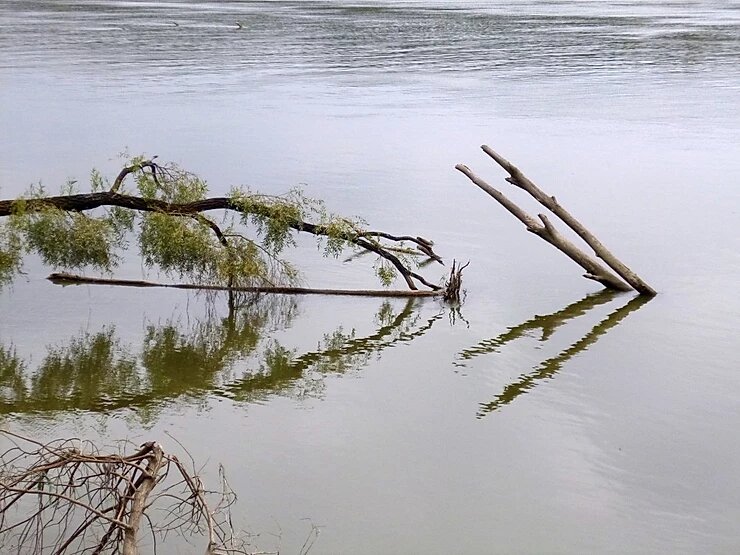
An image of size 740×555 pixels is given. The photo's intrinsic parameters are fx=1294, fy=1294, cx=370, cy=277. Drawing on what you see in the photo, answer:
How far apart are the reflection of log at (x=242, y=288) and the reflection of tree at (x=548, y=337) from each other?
→ 141 centimetres

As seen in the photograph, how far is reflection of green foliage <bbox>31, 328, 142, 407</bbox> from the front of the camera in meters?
12.5

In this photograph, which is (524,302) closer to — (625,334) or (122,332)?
(625,334)

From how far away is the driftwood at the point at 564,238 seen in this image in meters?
15.5

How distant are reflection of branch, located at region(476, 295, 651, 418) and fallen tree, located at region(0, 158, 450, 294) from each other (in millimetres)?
2040

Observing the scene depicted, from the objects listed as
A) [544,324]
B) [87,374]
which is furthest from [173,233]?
[544,324]

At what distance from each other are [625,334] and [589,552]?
568cm

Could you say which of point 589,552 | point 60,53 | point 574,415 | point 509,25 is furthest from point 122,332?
point 509,25

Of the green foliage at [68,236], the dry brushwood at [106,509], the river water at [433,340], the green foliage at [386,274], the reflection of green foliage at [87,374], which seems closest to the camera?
the dry brushwood at [106,509]

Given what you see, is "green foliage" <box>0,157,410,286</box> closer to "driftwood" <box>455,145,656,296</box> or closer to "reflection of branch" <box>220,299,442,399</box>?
"reflection of branch" <box>220,299,442,399</box>

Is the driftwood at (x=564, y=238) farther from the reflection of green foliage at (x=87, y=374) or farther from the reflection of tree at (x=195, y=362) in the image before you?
the reflection of green foliage at (x=87, y=374)

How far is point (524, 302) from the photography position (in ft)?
51.2

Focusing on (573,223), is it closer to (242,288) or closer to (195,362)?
(242,288)

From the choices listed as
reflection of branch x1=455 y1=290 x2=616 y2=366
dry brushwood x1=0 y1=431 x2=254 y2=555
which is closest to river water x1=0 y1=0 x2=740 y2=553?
reflection of branch x1=455 y1=290 x2=616 y2=366

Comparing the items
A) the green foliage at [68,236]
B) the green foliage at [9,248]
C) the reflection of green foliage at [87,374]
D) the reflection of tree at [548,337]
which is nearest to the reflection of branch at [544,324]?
the reflection of tree at [548,337]
